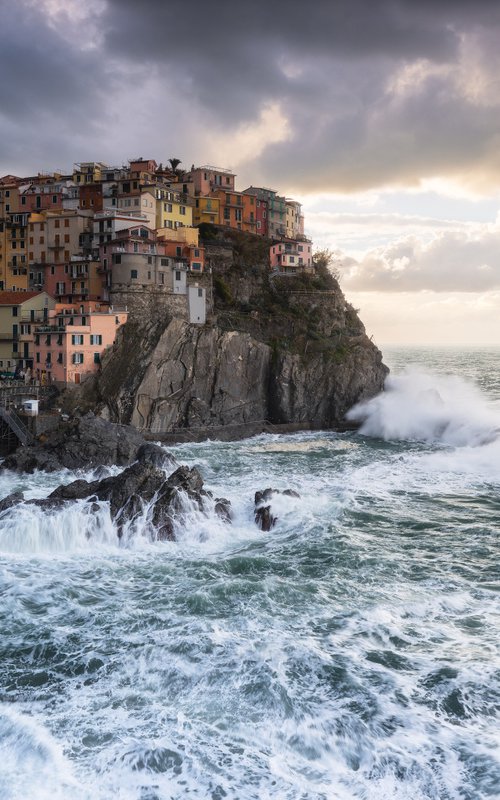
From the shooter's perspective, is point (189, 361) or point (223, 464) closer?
point (223, 464)

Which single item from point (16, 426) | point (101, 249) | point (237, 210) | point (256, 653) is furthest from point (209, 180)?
point (256, 653)

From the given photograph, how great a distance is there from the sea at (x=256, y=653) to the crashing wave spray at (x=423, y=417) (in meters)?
23.5

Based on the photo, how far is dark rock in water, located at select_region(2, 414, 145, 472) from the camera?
161ft

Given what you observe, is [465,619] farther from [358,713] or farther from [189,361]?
[189,361]

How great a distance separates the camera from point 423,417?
6981cm

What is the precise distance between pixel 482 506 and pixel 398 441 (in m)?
24.5

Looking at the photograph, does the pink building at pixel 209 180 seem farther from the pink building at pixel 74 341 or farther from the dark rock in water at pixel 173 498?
the dark rock in water at pixel 173 498

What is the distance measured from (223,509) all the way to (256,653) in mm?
14911

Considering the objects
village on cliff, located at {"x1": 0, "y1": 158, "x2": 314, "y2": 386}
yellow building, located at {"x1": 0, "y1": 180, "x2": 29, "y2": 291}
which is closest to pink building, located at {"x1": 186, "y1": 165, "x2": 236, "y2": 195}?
village on cliff, located at {"x1": 0, "y1": 158, "x2": 314, "y2": 386}

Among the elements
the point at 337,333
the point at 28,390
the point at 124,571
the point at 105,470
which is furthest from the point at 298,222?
the point at 124,571

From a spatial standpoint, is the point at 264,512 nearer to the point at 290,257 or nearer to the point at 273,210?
the point at 290,257

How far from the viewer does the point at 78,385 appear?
210ft

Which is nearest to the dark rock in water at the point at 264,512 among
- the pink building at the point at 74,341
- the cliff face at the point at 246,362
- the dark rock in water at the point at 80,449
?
the dark rock in water at the point at 80,449

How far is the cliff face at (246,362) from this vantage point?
63312mm
